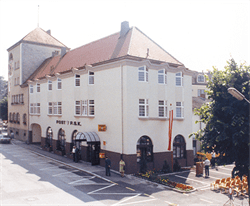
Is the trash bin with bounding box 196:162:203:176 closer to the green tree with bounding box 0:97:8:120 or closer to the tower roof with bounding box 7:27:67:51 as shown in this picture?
the tower roof with bounding box 7:27:67:51

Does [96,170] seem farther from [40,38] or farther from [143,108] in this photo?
[40,38]

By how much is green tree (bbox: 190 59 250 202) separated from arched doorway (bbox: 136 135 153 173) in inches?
359

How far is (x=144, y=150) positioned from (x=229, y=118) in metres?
11.2

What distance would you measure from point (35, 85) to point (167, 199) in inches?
1237

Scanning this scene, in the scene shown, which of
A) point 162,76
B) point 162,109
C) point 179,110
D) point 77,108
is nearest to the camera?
point 162,109

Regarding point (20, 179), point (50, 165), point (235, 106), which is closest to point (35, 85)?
point (50, 165)

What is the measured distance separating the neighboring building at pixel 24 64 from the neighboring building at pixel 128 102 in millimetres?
16279

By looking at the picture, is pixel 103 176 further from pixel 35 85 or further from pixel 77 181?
pixel 35 85

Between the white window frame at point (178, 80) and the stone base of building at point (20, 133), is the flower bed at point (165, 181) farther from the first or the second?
the stone base of building at point (20, 133)

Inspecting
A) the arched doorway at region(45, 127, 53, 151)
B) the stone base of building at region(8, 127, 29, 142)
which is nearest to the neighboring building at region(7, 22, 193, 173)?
the arched doorway at region(45, 127, 53, 151)

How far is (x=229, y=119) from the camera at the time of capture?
51.8 feet

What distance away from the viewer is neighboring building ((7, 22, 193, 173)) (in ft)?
81.5

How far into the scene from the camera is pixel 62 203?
15688mm

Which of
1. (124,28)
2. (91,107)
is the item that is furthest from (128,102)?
(124,28)
